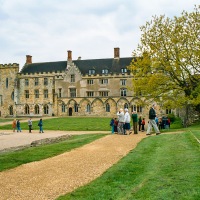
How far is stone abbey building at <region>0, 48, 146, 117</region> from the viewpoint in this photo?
57109 mm

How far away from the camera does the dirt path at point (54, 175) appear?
7.14 meters

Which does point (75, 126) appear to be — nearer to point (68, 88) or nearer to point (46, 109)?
point (68, 88)

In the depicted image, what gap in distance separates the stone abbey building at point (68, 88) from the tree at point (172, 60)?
2875 centimetres

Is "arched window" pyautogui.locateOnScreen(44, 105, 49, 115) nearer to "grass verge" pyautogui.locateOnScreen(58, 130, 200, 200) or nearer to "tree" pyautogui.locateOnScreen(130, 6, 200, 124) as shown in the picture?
"tree" pyautogui.locateOnScreen(130, 6, 200, 124)

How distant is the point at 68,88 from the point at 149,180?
53.2 meters

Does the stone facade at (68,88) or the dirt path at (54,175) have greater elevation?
the stone facade at (68,88)

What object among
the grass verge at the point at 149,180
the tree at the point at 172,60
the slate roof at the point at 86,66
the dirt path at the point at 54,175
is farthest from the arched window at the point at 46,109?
the grass verge at the point at 149,180

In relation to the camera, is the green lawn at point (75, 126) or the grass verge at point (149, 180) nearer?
the grass verge at point (149, 180)

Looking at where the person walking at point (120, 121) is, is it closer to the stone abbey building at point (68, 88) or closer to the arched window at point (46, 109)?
the stone abbey building at point (68, 88)

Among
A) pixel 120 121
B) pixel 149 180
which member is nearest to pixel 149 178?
pixel 149 180

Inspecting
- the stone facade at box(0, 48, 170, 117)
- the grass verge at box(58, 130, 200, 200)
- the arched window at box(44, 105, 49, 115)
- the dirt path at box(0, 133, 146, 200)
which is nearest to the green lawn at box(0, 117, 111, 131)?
the stone facade at box(0, 48, 170, 117)

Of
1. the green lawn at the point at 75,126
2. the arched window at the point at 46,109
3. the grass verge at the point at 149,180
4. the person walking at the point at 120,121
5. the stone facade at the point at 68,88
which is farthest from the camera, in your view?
the arched window at the point at 46,109

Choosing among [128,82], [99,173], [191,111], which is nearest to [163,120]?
[191,111]

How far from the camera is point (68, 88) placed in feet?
196
